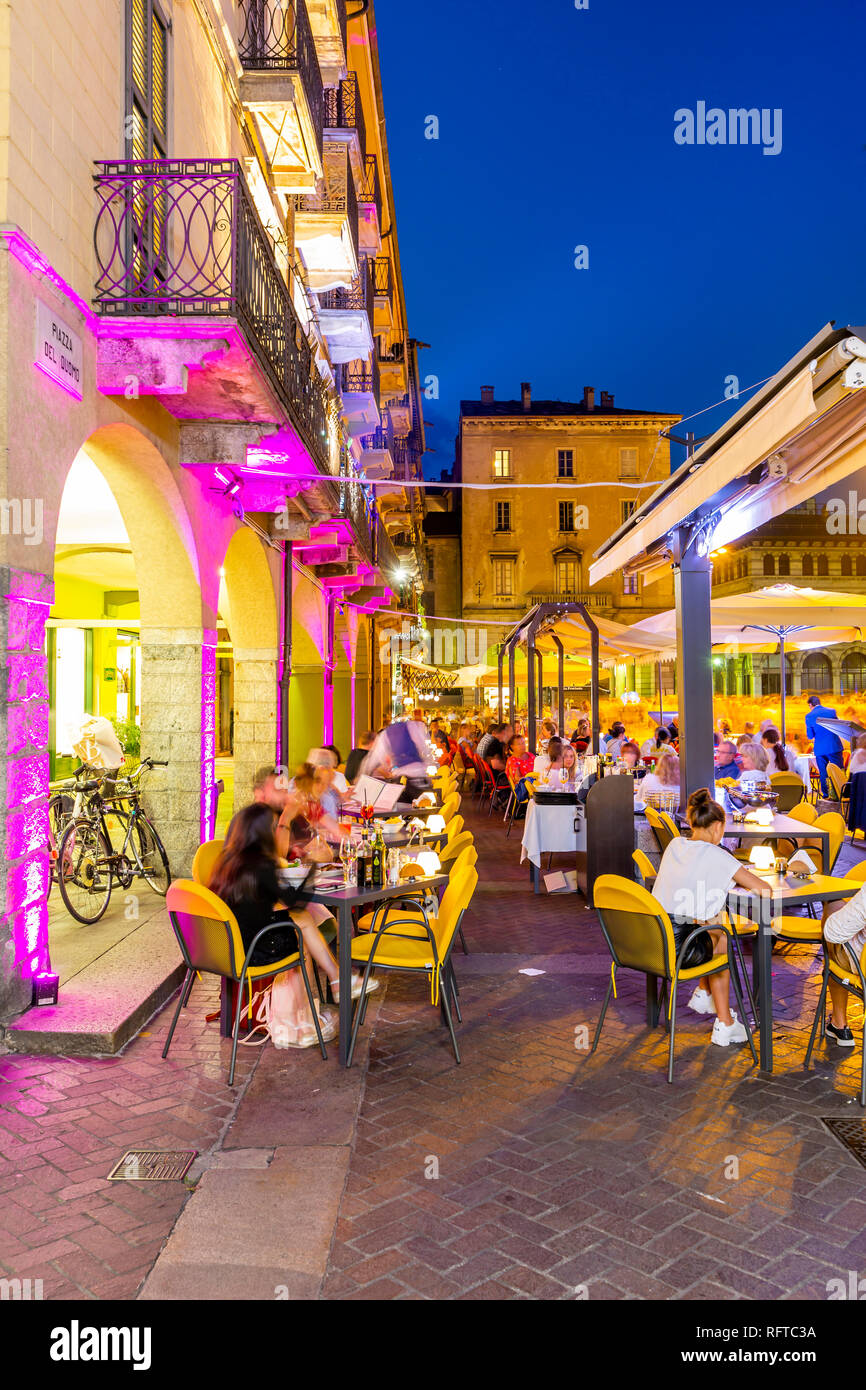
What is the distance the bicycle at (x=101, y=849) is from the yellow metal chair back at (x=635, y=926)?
4.29 meters

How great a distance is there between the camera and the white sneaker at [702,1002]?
19.2ft

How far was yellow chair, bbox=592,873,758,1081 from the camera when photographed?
→ 4.89 metres

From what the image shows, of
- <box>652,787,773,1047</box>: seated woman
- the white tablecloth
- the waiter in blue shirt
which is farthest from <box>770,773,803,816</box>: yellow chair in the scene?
<box>652,787,773,1047</box>: seated woman

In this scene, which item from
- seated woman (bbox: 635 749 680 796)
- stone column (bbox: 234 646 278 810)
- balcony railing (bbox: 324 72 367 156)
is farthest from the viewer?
balcony railing (bbox: 324 72 367 156)

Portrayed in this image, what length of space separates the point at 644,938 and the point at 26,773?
3649 millimetres

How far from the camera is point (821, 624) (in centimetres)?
1262

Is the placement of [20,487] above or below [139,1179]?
above

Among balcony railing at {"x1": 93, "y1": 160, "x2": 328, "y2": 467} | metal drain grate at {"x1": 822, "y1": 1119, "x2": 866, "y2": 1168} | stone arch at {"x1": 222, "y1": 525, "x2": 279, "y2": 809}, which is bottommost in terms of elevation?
→ metal drain grate at {"x1": 822, "y1": 1119, "x2": 866, "y2": 1168}

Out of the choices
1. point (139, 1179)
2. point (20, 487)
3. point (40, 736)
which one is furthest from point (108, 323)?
point (139, 1179)

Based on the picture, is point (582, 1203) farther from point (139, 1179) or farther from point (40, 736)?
point (40, 736)

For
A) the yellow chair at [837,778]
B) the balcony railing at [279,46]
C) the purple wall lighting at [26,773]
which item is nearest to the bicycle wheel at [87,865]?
the purple wall lighting at [26,773]

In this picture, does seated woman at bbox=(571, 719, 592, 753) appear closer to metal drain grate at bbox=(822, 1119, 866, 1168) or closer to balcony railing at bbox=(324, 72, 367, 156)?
balcony railing at bbox=(324, 72, 367, 156)

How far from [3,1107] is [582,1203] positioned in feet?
9.22
